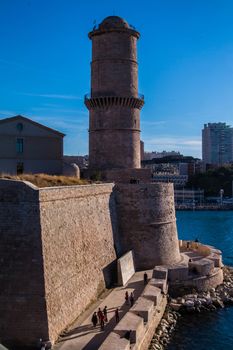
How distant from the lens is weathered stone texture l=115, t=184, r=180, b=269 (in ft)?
69.6

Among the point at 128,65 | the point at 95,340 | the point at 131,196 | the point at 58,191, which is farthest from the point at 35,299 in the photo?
the point at 128,65

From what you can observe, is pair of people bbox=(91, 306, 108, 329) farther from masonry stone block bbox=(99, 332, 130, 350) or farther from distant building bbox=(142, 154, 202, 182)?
distant building bbox=(142, 154, 202, 182)

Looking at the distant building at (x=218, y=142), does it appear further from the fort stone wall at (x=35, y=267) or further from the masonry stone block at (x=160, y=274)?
the fort stone wall at (x=35, y=267)

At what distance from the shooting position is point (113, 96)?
79.1ft

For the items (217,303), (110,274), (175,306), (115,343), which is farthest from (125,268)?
(115,343)

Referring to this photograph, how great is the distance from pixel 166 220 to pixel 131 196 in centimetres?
222

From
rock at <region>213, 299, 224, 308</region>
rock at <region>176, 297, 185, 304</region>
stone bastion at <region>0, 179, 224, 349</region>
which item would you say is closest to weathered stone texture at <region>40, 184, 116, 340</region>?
stone bastion at <region>0, 179, 224, 349</region>

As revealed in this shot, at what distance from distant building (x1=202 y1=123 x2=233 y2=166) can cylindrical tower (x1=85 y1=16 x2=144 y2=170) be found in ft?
428

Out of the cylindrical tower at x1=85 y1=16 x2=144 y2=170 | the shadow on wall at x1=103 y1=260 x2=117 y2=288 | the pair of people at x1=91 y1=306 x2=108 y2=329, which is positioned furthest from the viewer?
the cylindrical tower at x1=85 y1=16 x2=144 y2=170

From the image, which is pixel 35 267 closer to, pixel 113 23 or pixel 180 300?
pixel 180 300

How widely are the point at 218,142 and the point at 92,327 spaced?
145190mm

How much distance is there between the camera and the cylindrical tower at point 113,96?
79.9 feet

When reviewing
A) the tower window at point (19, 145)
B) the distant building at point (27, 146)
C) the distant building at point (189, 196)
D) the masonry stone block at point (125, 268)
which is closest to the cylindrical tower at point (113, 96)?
the distant building at point (27, 146)

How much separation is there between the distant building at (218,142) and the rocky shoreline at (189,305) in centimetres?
13429
